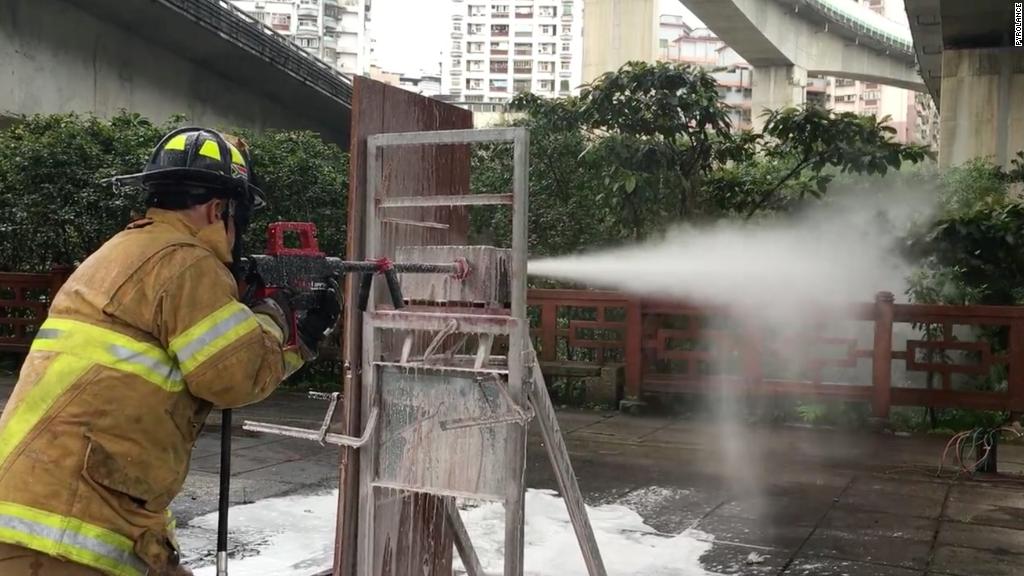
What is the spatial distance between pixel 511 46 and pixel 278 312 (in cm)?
11868

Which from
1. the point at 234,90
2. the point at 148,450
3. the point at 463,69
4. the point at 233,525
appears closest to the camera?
the point at 148,450

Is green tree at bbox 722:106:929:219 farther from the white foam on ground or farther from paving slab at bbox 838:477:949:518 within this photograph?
the white foam on ground

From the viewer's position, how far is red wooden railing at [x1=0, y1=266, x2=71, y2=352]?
35.1ft

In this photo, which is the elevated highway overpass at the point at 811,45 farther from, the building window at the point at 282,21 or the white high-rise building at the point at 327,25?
the building window at the point at 282,21

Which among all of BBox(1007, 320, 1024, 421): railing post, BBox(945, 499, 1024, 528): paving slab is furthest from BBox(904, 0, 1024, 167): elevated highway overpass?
BBox(945, 499, 1024, 528): paving slab

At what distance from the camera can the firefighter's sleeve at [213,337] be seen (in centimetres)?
204

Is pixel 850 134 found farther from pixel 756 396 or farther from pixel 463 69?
pixel 463 69

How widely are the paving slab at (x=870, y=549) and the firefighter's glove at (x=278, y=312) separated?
129 inches

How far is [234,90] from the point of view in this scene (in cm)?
2323

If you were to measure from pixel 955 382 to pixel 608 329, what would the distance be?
3469 mm

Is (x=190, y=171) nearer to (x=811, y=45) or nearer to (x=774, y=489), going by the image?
(x=774, y=489)

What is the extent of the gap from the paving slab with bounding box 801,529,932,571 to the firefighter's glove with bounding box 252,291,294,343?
328cm

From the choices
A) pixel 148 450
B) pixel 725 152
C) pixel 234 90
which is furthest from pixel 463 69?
pixel 148 450

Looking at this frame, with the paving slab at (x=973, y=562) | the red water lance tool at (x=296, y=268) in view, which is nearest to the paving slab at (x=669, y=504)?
the paving slab at (x=973, y=562)
